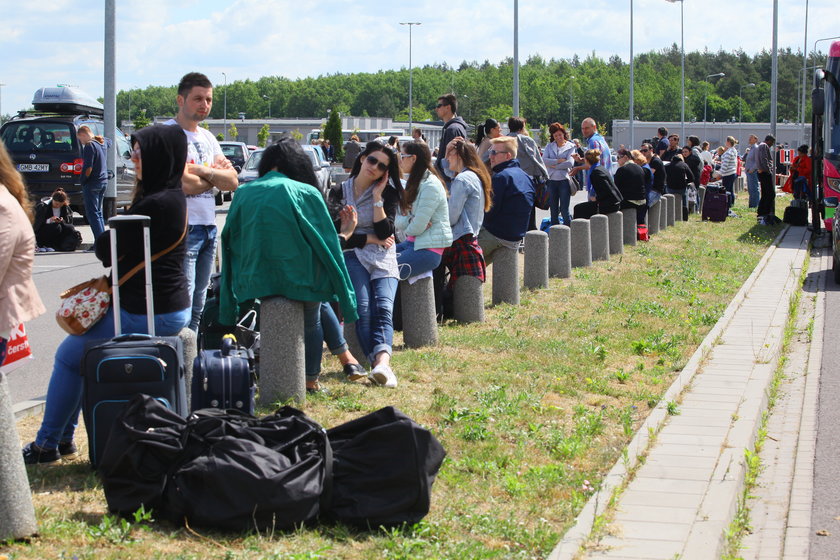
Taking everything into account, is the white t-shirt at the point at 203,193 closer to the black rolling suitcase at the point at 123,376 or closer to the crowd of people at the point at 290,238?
the crowd of people at the point at 290,238

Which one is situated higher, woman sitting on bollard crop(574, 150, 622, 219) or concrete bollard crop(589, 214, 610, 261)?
woman sitting on bollard crop(574, 150, 622, 219)

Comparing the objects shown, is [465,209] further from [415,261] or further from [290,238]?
[290,238]

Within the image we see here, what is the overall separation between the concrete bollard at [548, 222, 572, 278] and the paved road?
4.21m

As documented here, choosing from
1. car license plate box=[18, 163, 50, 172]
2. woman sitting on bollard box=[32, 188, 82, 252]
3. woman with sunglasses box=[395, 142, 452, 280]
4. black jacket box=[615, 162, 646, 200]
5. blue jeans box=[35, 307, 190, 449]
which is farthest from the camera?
car license plate box=[18, 163, 50, 172]

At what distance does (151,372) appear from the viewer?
542 centimetres

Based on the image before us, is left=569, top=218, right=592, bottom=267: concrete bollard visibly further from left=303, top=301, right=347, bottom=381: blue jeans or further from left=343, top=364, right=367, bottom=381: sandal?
left=303, top=301, right=347, bottom=381: blue jeans

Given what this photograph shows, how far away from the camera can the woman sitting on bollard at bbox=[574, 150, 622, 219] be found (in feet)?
59.0

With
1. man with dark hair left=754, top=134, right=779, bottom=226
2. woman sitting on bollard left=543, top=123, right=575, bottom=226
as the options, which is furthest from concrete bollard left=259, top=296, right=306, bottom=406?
man with dark hair left=754, top=134, right=779, bottom=226

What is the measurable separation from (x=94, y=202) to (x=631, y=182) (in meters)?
8.96

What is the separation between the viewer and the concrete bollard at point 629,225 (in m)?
19.4

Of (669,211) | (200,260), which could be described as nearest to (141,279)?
(200,260)

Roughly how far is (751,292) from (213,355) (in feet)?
29.8

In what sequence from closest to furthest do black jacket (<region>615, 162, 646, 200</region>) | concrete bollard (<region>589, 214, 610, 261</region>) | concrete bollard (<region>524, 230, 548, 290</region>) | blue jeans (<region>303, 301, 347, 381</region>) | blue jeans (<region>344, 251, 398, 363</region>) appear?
blue jeans (<region>303, 301, 347, 381</region>) < blue jeans (<region>344, 251, 398, 363</region>) < concrete bollard (<region>524, 230, 548, 290</region>) < concrete bollard (<region>589, 214, 610, 261</region>) < black jacket (<region>615, 162, 646, 200</region>)

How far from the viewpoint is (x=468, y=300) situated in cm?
1076
